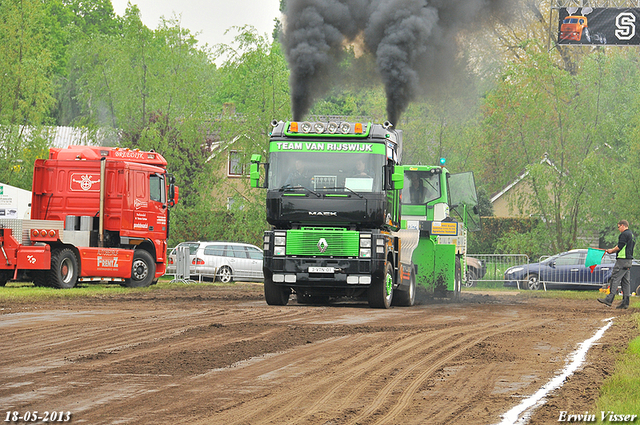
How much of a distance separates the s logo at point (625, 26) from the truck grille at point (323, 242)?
17725mm

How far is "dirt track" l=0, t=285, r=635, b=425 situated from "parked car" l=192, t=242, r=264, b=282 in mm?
14098

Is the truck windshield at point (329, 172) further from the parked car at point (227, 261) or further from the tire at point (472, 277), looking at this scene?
the tire at point (472, 277)

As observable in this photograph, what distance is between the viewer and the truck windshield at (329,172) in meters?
16.8

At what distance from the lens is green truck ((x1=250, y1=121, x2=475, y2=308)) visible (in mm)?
16719

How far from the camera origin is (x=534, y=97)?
3422 cm

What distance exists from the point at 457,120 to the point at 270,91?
856cm

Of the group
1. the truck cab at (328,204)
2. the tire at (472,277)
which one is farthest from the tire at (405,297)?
the tire at (472,277)

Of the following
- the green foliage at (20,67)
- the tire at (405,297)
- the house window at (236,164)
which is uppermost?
the green foliage at (20,67)

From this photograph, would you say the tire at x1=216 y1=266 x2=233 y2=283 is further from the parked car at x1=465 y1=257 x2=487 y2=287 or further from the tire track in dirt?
the tire track in dirt

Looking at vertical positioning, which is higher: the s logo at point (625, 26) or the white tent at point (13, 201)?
the s logo at point (625, 26)

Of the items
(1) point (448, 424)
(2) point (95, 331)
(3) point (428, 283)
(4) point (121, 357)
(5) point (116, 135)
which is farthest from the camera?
(5) point (116, 135)

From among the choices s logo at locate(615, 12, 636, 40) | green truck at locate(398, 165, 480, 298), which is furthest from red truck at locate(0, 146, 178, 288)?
s logo at locate(615, 12, 636, 40)

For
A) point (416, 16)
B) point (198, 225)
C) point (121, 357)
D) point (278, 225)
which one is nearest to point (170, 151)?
point (198, 225)

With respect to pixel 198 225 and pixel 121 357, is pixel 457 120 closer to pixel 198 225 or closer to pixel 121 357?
pixel 198 225
